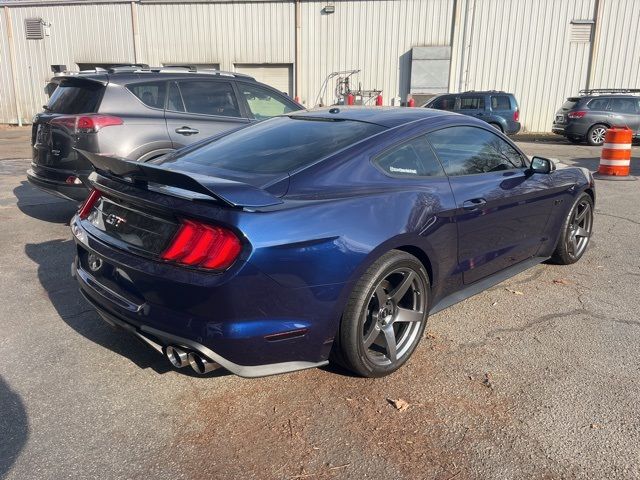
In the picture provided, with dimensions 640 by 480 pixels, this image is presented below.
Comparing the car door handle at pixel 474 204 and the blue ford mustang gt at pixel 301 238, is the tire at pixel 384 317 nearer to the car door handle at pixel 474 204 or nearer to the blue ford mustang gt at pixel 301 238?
the blue ford mustang gt at pixel 301 238

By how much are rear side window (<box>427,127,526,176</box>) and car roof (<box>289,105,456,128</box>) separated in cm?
18

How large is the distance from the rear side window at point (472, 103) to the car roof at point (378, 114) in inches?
595

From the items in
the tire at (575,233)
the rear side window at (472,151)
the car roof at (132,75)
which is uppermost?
A: the car roof at (132,75)

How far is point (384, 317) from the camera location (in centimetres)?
311

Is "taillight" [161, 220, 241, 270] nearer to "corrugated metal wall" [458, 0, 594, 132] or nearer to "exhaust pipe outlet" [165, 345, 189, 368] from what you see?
"exhaust pipe outlet" [165, 345, 189, 368]

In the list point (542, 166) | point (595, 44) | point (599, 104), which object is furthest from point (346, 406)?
point (595, 44)

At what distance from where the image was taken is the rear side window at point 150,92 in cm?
609

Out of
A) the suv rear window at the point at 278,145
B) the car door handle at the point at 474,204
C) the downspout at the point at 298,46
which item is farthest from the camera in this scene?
the downspout at the point at 298,46

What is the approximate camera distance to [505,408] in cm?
285

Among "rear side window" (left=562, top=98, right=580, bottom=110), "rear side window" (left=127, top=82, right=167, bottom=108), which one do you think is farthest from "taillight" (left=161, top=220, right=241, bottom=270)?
"rear side window" (left=562, top=98, right=580, bottom=110)

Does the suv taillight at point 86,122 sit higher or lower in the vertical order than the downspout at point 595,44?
lower

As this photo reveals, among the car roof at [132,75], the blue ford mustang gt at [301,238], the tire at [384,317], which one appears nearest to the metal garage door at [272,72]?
the car roof at [132,75]

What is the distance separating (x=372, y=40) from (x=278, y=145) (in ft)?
69.9

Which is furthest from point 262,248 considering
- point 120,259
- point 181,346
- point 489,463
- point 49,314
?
point 49,314
